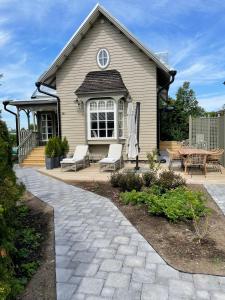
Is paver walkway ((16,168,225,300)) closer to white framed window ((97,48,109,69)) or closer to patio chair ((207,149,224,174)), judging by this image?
patio chair ((207,149,224,174))

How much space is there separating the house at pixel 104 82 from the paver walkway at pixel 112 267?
754 centimetres

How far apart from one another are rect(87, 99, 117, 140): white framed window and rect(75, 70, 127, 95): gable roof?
0.54 meters

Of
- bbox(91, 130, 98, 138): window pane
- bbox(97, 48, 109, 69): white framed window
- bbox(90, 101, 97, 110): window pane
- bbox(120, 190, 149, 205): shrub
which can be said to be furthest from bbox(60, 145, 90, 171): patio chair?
bbox(120, 190, 149, 205): shrub

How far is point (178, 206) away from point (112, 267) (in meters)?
2.21

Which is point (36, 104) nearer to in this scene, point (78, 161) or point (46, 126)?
point (46, 126)

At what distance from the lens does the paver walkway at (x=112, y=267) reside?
3020 mm

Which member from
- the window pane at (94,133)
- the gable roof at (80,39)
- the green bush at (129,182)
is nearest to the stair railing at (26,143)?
the gable roof at (80,39)

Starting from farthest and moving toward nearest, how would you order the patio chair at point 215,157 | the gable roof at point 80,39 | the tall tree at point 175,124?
the tall tree at point 175,124
the gable roof at point 80,39
the patio chair at point 215,157

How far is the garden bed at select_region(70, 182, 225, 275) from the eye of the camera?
142 inches

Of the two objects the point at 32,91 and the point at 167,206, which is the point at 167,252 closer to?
the point at 167,206

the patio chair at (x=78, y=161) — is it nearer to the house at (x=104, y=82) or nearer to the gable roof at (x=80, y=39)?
the house at (x=104, y=82)

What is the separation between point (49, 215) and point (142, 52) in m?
9.31

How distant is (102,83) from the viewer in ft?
42.1

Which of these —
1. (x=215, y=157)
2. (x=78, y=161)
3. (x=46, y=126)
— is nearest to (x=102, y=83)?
(x=78, y=161)
